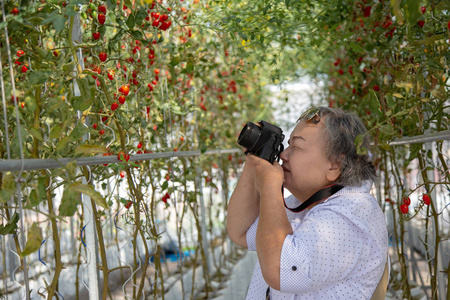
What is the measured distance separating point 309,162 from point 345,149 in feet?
0.31

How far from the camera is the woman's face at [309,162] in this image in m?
1.15

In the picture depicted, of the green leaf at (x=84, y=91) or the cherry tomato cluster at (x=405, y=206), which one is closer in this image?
the green leaf at (x=84, y=91)

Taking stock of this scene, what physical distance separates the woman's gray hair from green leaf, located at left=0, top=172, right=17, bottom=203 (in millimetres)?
692

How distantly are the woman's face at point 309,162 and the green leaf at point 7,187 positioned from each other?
2.03 feet

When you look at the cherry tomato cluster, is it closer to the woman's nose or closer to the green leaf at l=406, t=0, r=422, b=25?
the woman's nose

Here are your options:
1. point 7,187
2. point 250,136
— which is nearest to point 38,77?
point 7,187

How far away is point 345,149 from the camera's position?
45.8 inches

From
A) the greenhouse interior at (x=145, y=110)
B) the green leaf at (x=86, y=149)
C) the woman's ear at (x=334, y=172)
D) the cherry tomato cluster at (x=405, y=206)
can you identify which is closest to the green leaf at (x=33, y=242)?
the greenhouse interior at (x=145, y=110)

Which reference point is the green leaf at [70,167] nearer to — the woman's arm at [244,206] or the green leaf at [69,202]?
the green leaf at [69,202]

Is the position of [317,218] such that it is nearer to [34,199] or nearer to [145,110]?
[34,199]

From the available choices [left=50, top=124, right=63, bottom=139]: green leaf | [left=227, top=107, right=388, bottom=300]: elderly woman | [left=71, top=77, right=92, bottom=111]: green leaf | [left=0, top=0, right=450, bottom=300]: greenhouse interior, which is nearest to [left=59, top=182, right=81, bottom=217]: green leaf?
[left=0, top=0, right=450, bottom=300]: greenhouse interior

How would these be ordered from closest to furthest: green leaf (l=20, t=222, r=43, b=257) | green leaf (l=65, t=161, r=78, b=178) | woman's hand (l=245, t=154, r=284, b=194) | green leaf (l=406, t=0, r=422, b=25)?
green leaf (l=406, t=0, r=422, b=25)
green leaf (l=20, t=222, r=43, b=257)
green leaf (l=65, t=161, r=78, b=178)
woman's hand (l=245, t=154, r=284, b=194)

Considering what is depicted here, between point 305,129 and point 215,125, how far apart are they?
2.82 m

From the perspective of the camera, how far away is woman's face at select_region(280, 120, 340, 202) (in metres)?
1.15
